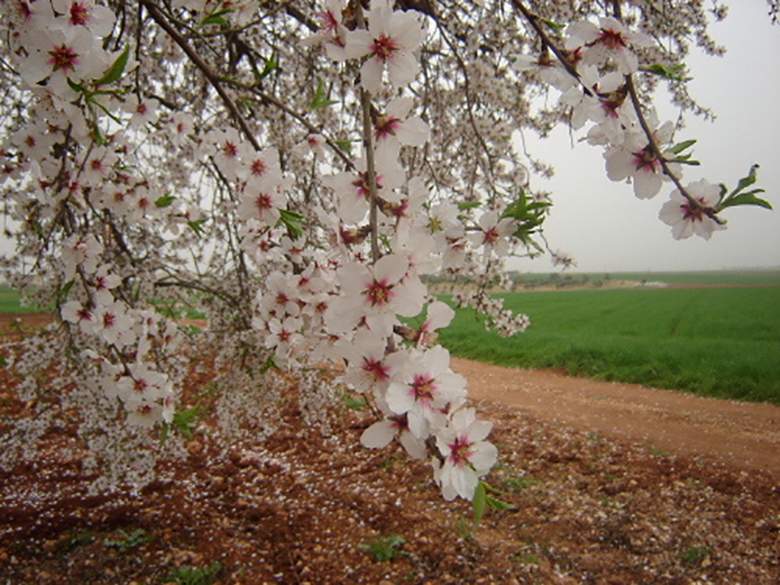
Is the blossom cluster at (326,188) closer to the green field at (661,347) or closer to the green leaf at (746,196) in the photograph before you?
the green leaf at (746,196)

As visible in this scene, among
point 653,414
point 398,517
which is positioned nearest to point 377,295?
point 398,517

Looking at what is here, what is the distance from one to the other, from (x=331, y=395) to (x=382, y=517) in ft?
3.63

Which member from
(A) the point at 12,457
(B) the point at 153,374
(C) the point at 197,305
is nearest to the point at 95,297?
(B) the point at 153,374

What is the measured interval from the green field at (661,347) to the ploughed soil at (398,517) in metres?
4.06

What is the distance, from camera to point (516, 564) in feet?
11.5

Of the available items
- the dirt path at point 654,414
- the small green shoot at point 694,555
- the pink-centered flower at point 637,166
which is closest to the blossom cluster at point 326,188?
the pink-centered flower at point 637,166

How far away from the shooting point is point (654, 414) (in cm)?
786

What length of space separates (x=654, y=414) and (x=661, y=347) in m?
5.46

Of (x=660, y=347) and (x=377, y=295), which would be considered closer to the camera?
(x=377, y=295)

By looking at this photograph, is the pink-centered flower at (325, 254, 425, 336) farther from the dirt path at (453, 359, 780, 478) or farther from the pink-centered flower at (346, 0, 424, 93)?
the dirt path at (453, 359, 780, 478)

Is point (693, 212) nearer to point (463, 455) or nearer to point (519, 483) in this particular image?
point (463, 455)

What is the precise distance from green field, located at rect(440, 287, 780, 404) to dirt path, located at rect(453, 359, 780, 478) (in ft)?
2.17

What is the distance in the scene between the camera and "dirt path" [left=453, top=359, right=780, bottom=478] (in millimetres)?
6125

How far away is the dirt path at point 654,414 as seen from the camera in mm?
6125
